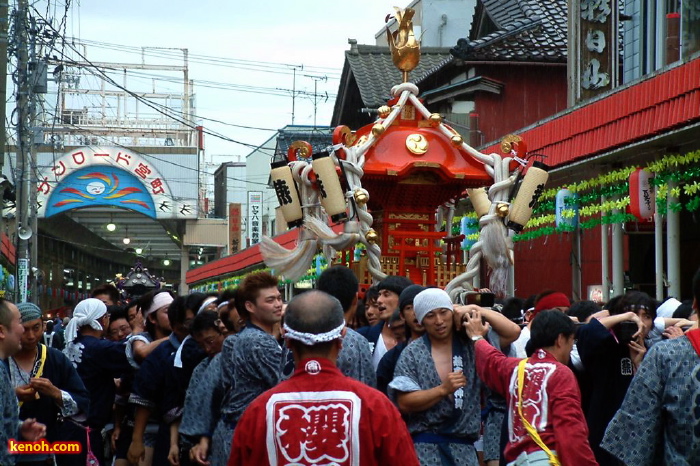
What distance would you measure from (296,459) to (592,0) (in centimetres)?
1734

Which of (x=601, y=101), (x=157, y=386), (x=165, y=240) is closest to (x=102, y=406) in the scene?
(x=157, y=386)

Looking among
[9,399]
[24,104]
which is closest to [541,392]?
[9,399]

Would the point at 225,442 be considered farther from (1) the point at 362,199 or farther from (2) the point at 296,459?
(1) the point at 362,199

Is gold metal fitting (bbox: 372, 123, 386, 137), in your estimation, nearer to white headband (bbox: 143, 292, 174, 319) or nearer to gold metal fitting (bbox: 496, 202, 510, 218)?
gold metal fitting (bbox: 496, 202, 510, 218)

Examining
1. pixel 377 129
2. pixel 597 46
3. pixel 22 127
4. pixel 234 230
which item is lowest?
pixel 377 129

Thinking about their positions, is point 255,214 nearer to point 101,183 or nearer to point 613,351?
point 101,183

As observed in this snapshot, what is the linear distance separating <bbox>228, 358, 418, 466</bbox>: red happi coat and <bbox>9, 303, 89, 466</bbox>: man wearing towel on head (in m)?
2.87

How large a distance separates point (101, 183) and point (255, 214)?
288 inches

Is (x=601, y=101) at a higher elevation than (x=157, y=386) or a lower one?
higher

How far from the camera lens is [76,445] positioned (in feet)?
24.0

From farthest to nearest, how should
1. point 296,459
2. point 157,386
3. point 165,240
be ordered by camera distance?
point 165,240
point 157,386
point 296,459

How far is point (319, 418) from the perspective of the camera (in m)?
4.19

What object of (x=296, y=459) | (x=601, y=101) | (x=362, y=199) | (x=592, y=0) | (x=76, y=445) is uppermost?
(x=592, y=0)

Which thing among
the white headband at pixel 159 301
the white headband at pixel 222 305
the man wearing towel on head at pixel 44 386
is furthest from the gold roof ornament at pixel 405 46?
the man wearing towel on head at pixel 44 386
